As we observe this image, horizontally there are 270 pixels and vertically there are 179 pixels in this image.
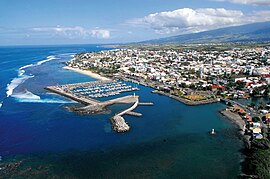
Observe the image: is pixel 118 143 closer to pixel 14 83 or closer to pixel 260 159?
pixel 260 159

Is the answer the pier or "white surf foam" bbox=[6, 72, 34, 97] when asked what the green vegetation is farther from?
"white surf foam" bbox=[6, 72, 34, 97]

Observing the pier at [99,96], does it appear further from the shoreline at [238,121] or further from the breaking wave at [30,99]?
the shoreline at [238,121]

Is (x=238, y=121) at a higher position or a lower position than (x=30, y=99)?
lower

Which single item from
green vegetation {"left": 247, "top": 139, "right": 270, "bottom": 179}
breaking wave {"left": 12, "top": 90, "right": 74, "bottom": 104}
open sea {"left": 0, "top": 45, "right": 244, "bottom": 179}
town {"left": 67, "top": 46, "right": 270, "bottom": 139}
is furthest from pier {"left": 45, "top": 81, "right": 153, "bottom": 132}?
green vegetation {"left": 247, "top": 139, "right": 270, "bottom": 179}

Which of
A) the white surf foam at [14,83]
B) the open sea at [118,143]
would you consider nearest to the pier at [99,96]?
the open sea at [118,143]

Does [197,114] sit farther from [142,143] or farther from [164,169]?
[164,169]

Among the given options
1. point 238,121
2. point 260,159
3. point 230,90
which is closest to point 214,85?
point 230,90
